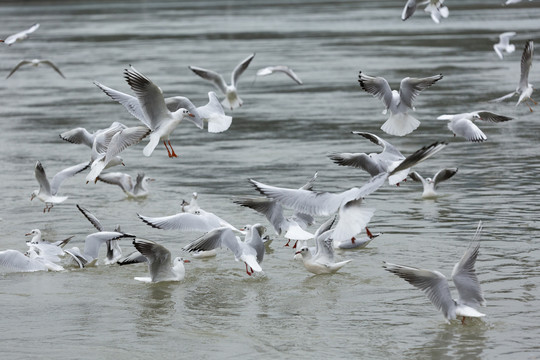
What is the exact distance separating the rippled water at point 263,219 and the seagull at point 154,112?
1306mm

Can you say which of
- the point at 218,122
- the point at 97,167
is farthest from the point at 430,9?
the point at 97,167

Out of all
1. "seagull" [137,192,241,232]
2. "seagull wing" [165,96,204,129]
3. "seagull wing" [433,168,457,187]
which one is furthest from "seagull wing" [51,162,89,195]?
"seagull wing" [433,168,457,187]

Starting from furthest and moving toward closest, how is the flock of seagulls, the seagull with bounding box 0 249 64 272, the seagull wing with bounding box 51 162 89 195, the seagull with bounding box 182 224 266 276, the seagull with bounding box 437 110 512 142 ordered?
the seagull with bounding box 437 110 512 142 < the seagull wing with bounding box 51 162 89 195 < the seagull with bounding box 0 249 64 272 < the seagull with bounding box 182 224 266 276 < the flock of seagulls

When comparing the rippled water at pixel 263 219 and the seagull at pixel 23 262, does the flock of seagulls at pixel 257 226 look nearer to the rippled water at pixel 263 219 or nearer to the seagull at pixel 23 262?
the seagull at pixel 23 262

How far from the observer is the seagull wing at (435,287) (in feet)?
27.4

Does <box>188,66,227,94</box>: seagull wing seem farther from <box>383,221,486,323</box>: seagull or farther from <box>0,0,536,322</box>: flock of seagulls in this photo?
<box>383,221,486,323</box>: seagull

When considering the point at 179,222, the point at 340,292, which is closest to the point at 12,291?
the point at 179,222

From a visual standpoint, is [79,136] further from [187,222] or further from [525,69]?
[525,69]

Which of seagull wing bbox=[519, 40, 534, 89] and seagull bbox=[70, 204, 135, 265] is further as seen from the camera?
seagull wing bbox=[519, 40, 534, 89]

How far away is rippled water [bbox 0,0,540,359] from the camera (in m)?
8.44

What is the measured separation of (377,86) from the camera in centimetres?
1272

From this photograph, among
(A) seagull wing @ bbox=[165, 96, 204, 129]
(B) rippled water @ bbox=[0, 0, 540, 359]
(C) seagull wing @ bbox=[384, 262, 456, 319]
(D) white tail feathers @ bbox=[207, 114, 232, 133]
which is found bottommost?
(B) rippled water @ bbox=[0, 0, 540, 359]

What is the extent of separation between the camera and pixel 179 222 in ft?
34.8

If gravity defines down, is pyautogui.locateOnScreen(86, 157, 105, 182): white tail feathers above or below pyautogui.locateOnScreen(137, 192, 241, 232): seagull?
above
